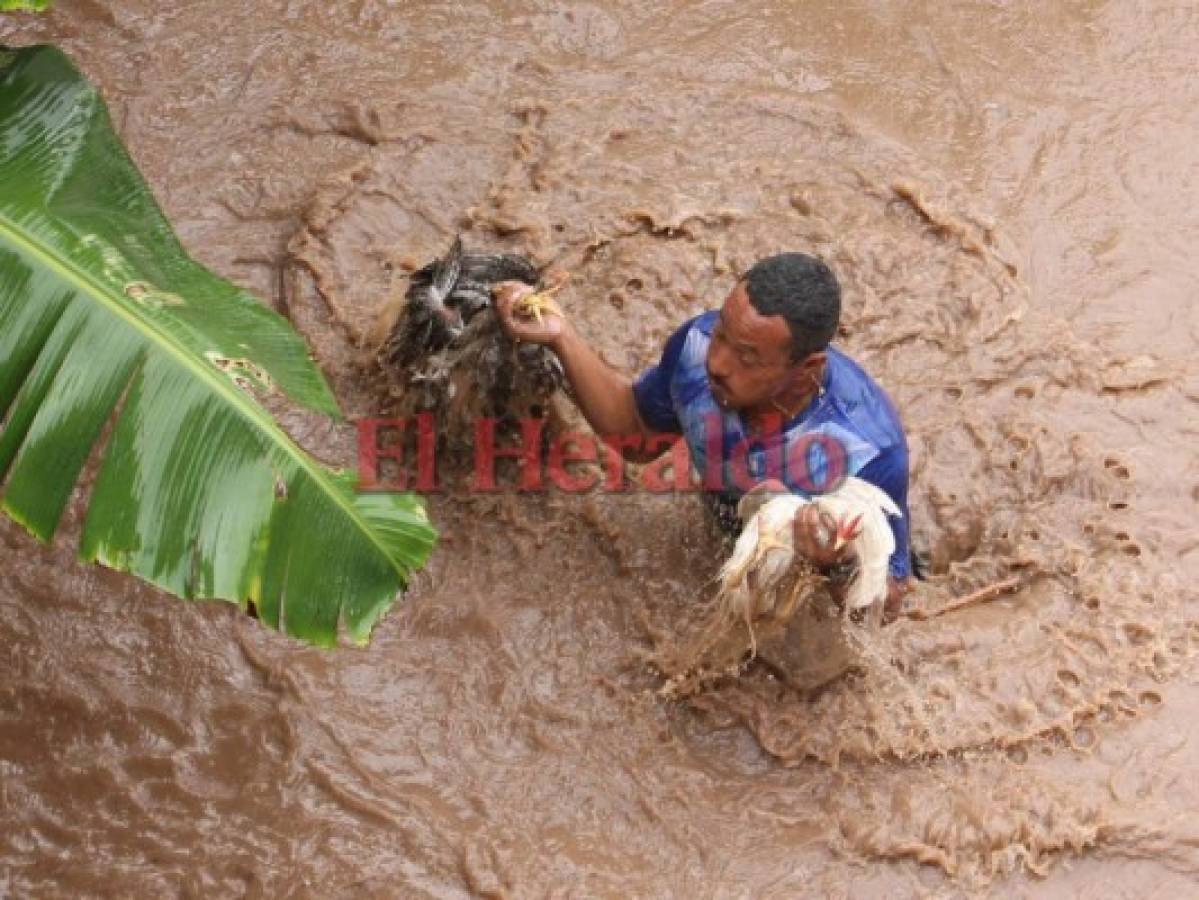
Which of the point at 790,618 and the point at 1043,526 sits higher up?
the point at 790,618

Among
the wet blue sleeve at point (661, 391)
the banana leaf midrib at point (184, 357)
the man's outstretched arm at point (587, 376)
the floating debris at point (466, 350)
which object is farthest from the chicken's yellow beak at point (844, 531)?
the floating debris at point (466, 350)

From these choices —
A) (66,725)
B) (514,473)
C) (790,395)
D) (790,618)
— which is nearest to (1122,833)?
(790,618)

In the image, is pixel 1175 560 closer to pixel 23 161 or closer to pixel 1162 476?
pixel 1162 476

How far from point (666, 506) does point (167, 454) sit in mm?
1798

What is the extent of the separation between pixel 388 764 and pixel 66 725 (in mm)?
807

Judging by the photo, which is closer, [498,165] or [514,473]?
[514,473]

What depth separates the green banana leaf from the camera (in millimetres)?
2680

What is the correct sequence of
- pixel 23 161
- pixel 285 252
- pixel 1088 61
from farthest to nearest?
pixel 1088 61 → pixel 285 252 → pixel 23 161

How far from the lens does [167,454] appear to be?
2.68 metres

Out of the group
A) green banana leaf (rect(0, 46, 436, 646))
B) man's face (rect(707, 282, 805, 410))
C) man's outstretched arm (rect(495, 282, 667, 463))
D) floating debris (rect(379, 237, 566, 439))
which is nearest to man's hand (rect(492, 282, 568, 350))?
man's outstretched arm (rect(495, 282, 667, 463))

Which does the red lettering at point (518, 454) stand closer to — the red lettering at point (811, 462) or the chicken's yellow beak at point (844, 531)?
the red lettering at point (811, 462)

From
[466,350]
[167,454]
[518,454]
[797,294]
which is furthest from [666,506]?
[167,454]

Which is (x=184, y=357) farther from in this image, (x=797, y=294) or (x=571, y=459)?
(x=571, y=459)

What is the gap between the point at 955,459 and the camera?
4.36 m
